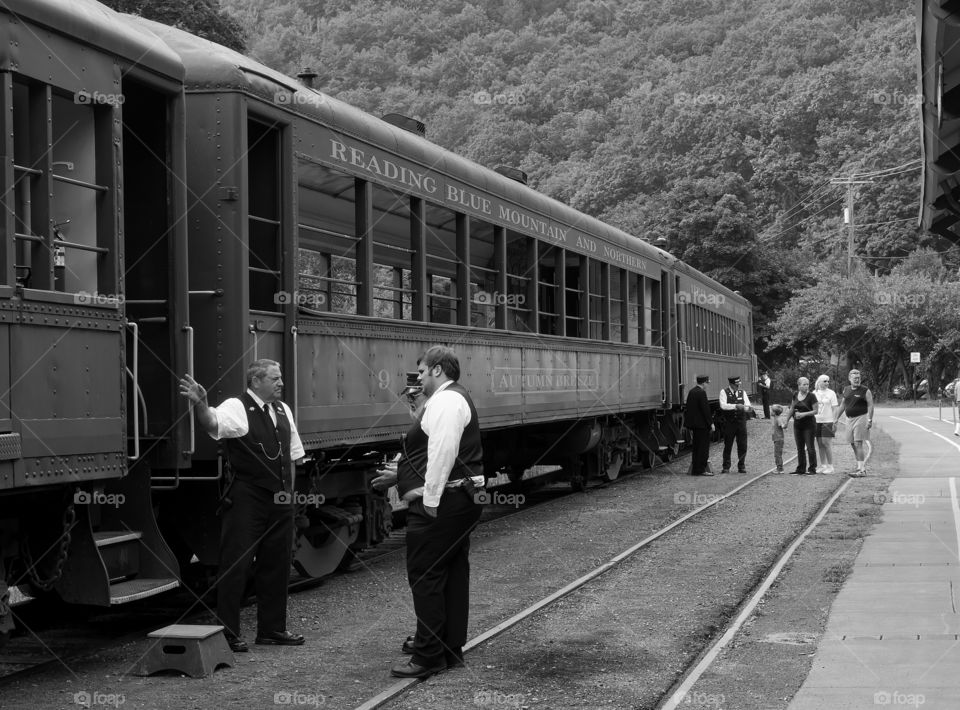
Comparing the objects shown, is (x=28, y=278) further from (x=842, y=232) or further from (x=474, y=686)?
(x=842, y=232)

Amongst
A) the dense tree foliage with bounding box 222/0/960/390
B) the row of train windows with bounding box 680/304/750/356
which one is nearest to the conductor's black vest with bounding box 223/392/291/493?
the row of train windows with bounding box 680/304/750/356

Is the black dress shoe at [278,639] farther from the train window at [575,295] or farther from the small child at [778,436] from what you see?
the small child at [778,436]

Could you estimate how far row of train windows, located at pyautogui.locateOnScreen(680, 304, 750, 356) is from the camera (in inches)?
904

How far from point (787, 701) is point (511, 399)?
721cm

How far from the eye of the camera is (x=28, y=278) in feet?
19.7

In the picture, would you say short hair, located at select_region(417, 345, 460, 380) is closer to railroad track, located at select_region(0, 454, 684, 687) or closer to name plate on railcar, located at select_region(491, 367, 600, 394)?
railroad track, located at select_region(0, 454, 684, 687)

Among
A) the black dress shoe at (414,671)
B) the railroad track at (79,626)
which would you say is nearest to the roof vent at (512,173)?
the railroad track at (79,626)

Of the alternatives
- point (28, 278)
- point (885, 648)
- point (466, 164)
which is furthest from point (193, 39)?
point (885, 648)

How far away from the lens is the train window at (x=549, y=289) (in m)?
14.1

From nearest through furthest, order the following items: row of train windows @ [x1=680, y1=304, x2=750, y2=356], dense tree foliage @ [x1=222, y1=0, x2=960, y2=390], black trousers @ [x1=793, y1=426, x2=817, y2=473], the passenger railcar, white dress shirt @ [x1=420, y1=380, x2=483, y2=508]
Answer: the passenger railcar, white dress shirt @ [x1=420, y1=380, x2=483, y2=508], black trousers @ [x1=793, y1=426, x2=817, y2=473], row of train windows @ [x1=680, y1=304, x2=750, y2=356], dense tree foliage @ [x1=222, y1=0, x2=960, y2=390]

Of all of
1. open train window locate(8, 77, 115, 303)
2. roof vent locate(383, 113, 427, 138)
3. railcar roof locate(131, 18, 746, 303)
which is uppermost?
roof vent locate(383, 113, 427, 138)

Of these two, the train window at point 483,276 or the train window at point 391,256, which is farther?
the train window at point 483,276

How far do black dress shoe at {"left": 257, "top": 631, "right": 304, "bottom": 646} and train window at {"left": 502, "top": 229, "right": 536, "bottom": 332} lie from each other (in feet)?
19.7

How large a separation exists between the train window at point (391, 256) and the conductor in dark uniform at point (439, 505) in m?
3.35
